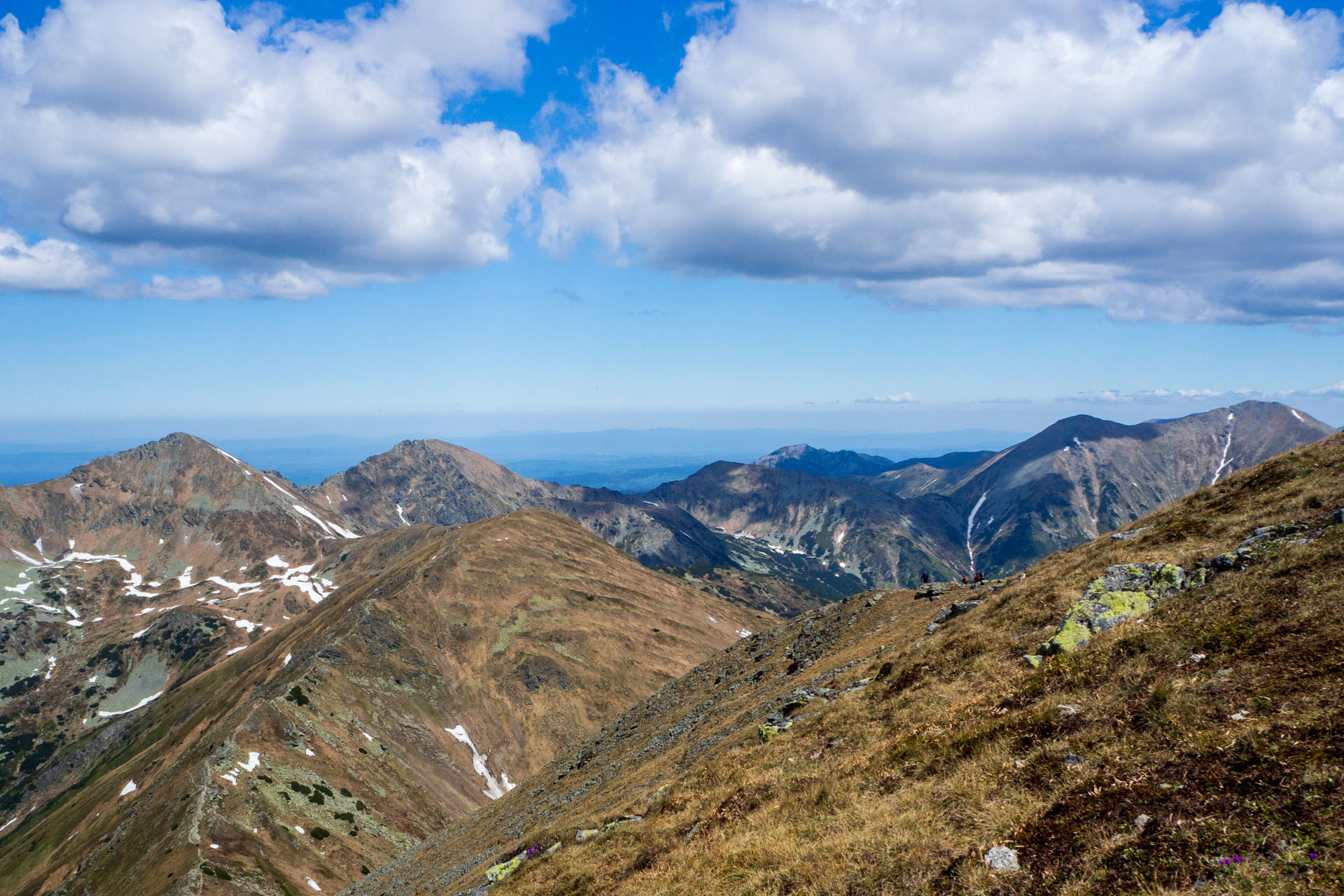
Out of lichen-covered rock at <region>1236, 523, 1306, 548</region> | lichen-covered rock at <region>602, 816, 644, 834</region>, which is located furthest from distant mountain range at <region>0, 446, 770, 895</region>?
lichen-covered rock at <region>1236, 523, 1306, 548</region>

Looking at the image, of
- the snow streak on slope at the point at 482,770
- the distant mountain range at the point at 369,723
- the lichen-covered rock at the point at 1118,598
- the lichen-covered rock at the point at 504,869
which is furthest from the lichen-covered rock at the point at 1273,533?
the snow streak on slope at the point at 482,770

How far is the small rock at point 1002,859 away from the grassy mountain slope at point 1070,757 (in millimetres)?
163

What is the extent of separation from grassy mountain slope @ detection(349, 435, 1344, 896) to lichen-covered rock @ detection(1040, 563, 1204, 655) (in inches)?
28.9

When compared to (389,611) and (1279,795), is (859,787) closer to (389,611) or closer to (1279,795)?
(1279,795)

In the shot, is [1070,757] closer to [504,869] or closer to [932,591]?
[504,869]

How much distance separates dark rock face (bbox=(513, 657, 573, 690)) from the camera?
143250mm

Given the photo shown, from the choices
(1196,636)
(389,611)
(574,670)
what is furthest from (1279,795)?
(389,611)

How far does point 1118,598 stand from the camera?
952 inches

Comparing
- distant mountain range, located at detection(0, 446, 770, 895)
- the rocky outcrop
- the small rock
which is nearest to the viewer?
the small rock

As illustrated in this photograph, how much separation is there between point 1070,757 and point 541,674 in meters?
142

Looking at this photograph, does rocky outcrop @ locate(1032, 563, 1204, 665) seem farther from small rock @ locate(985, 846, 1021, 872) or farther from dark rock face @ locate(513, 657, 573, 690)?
dark rock face @ locate(513, 657, 573, 690)

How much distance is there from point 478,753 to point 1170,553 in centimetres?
12748

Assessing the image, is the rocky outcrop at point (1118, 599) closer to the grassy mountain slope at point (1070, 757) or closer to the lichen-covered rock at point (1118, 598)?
the lichen-covered rock at point (1118, 598)

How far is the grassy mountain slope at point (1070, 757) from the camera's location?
12.1 meters
